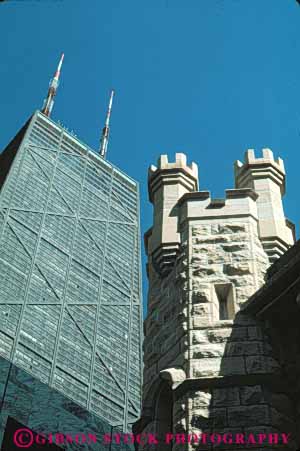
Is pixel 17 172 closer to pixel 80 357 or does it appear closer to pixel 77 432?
pixel 80 357

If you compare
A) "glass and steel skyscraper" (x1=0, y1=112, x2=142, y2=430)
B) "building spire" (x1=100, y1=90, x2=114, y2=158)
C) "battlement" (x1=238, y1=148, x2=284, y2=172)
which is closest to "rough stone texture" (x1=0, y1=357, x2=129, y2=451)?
"glass and steel skyscraper" (x1=0, y1=112, x2=142, y2=430)

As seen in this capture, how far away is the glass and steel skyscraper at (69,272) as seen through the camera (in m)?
51.3

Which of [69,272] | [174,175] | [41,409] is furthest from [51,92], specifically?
[174,175]

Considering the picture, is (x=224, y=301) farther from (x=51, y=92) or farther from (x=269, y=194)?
(x=51, y=92)

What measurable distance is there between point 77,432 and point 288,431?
38.5 metres

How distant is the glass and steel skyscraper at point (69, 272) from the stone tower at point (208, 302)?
1479 inches

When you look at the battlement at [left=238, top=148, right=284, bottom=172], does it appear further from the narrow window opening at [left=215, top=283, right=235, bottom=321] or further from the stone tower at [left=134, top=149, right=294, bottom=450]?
the narrow window opening at [left=215, top=283, right=235, bottom=321]

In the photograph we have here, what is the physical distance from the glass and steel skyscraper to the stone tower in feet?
123

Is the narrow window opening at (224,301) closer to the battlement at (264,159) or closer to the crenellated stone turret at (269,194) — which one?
the crenellated stone turret at (269,194)

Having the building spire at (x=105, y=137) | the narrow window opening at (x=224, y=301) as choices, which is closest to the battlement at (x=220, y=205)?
the narrow window opening at (x=224, y=301)

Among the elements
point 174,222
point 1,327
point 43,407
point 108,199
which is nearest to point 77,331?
point 1,327

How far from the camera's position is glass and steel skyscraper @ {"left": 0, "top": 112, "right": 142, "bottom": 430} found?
168 feet

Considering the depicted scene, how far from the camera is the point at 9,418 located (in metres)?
41.8

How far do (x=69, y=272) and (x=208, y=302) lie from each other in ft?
166
